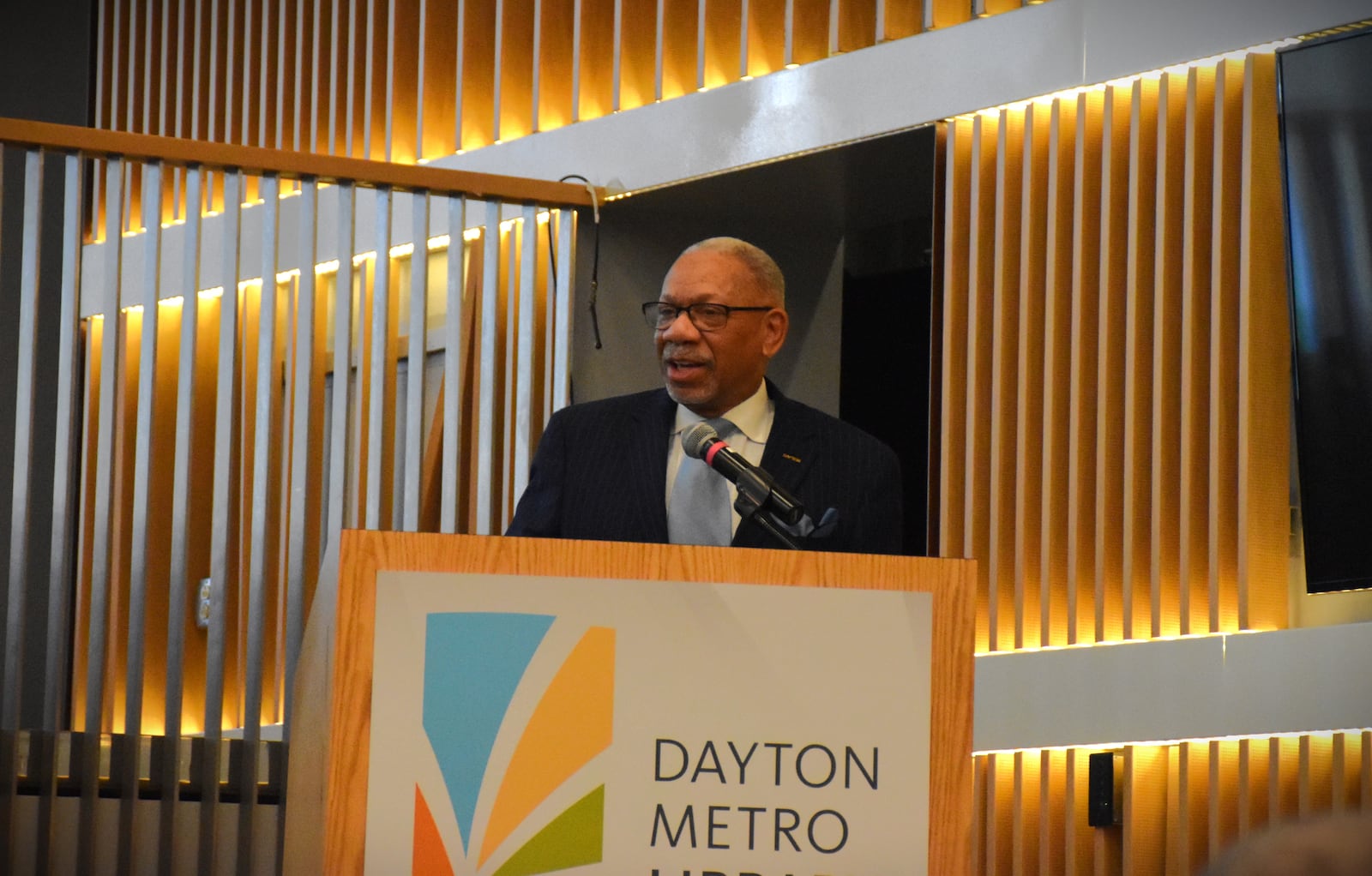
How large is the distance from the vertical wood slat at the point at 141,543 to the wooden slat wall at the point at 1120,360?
195 centimetres

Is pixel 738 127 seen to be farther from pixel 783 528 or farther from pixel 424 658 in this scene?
pixel 424 658

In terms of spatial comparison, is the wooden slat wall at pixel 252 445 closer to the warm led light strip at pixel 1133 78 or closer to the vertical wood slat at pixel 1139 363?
the warm led light strip at pixel 1133 78

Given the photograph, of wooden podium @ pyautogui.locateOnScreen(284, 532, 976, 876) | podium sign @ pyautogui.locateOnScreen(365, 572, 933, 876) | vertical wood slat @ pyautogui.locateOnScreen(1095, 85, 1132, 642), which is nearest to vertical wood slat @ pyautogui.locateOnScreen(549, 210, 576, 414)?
vertical wood slat @ pyautogui.locateOnScreen(1095, 85, 1132, 642)

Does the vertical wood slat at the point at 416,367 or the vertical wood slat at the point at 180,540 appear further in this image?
the vertical wood slat at the point at 416,367

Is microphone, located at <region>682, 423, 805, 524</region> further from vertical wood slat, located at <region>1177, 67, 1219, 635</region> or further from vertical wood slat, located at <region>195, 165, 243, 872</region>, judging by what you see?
vertical wood slat, located at <region>195, 165, 243, 872</region>

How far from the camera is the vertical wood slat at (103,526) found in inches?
168

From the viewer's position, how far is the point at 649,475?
3.09 m

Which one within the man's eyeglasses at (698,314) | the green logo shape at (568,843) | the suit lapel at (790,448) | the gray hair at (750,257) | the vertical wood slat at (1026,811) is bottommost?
the vertical wood slat at (1026,811)

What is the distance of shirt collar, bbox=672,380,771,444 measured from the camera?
3260mm

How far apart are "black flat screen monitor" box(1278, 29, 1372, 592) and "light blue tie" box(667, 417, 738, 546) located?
51.1 inches

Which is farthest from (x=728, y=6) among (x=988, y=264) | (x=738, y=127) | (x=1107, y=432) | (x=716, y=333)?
(x=716, y=333)

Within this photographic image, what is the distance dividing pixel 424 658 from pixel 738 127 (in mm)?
3208

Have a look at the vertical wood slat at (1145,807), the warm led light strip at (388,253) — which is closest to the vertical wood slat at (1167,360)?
the vertical wood slat at (1145,807)

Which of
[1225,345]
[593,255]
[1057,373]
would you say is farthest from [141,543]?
[1225,345]
